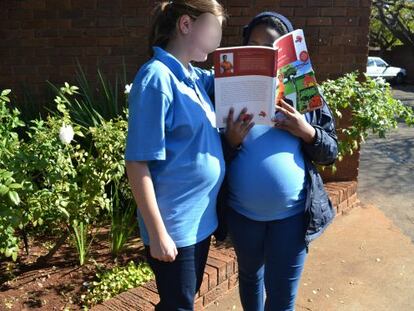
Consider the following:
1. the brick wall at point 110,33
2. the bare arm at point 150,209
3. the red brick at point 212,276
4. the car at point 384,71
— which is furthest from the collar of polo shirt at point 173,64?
the car at point 384,71

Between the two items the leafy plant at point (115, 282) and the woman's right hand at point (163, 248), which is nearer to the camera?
the woman's right hand at point (163, 248)

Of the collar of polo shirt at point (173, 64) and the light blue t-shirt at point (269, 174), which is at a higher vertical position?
the collar of polo shirt at point (173, 64)

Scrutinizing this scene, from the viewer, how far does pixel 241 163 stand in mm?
2104

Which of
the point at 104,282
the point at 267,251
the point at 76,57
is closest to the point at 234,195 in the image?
the point at 267,251

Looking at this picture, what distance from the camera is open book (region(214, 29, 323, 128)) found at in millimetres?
1861

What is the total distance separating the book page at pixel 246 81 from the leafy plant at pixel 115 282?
1503 mm

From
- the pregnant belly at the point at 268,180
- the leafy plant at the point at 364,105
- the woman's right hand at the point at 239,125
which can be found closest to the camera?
the woman's right hand at the point at 239,125

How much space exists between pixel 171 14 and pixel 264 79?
0.44 m

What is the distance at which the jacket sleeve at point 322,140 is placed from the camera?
2.10m

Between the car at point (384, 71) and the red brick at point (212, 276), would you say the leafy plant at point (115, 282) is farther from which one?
the car at point (384, 71)

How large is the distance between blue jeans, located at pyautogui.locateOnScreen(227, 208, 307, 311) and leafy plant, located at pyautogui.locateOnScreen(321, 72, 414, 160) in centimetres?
209

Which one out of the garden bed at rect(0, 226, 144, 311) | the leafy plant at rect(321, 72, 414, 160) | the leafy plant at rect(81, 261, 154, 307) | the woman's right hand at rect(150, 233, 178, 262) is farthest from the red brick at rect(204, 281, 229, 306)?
the leafy plant at rect(321, 72, 414, 160)

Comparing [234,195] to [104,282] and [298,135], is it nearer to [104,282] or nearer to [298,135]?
[298,135]

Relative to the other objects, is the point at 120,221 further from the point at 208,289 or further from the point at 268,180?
the point at 268,180
